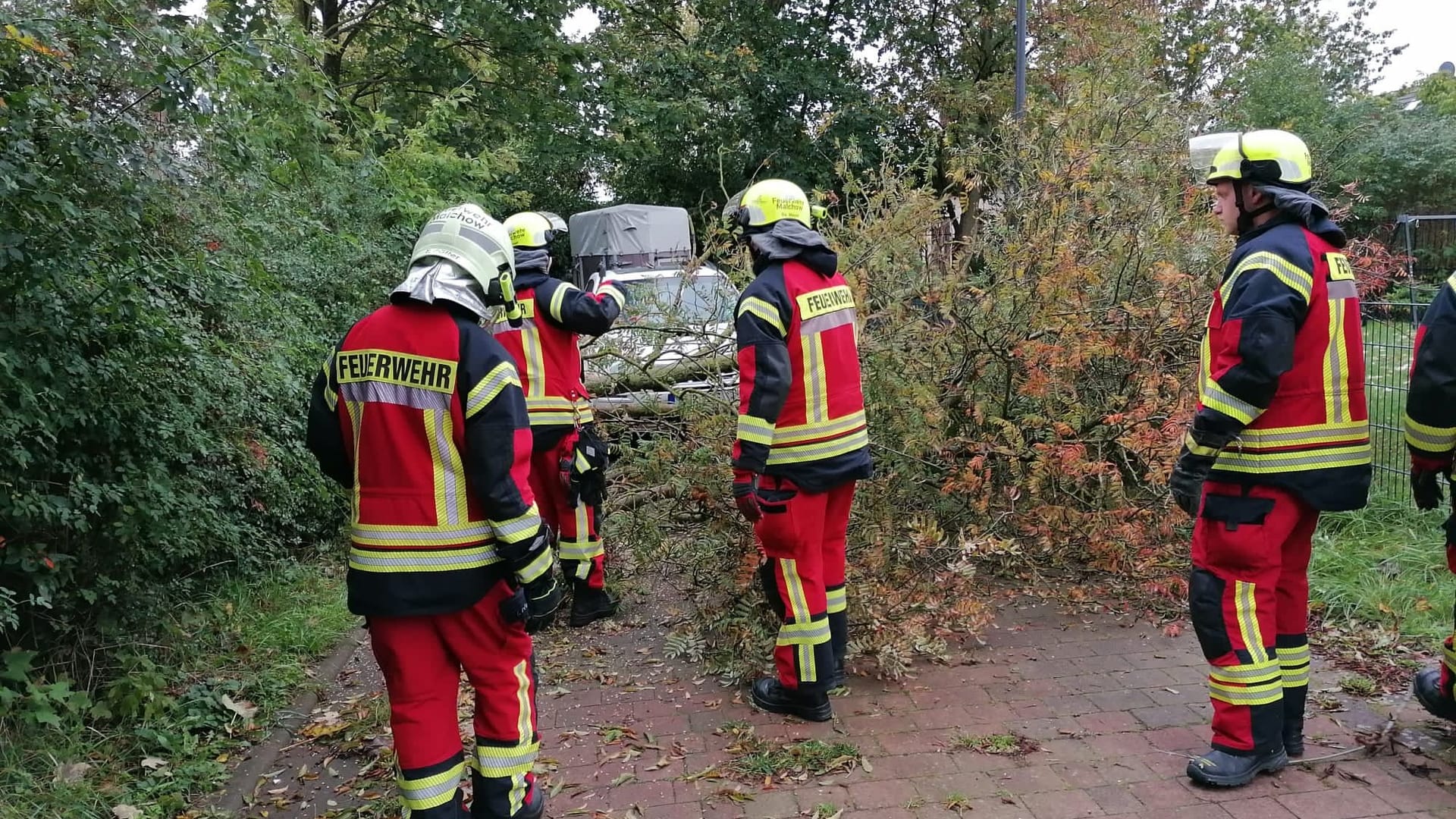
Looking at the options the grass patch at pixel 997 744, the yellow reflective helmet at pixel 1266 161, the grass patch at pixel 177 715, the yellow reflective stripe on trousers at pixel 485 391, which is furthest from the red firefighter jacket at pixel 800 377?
the grass patch at pixel 177 715

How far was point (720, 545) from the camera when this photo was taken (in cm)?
484

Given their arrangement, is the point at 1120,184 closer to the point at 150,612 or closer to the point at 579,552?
the point at 579,552

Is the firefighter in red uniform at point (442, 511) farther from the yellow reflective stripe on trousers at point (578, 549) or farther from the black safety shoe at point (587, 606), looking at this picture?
the black safety shoe at point (587, 606)

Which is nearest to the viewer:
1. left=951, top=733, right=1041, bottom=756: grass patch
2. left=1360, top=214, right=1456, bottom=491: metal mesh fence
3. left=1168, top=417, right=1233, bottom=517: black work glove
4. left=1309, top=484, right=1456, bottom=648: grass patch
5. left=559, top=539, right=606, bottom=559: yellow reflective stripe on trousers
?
left=1168, top=417, right=1233, bottom=517: black work glove

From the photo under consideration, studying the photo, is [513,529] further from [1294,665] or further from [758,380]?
[1294,665]

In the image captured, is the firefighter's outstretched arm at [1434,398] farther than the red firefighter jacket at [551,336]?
No

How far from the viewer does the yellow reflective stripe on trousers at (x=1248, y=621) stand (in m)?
3.25

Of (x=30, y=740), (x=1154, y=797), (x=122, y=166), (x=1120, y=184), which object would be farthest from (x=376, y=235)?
(x=1154, y=797)

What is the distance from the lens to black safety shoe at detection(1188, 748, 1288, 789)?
128 inches

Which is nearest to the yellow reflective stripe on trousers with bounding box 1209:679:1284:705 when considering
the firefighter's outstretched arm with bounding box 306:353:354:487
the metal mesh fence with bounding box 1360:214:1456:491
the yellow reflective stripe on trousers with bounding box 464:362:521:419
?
the yellow reflective stripe on trousers with bounding box 464:362:521:419

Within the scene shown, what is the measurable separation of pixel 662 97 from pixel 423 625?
15088 millimetres

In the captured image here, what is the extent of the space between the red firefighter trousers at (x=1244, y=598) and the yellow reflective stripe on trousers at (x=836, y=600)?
140cm

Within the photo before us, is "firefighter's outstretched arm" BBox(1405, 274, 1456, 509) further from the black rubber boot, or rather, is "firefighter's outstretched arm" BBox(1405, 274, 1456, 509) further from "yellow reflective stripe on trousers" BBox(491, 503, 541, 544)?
"yellow reflective stripe on trousers" BBox(491, 503, 541, 544)

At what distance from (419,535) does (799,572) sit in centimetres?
171
